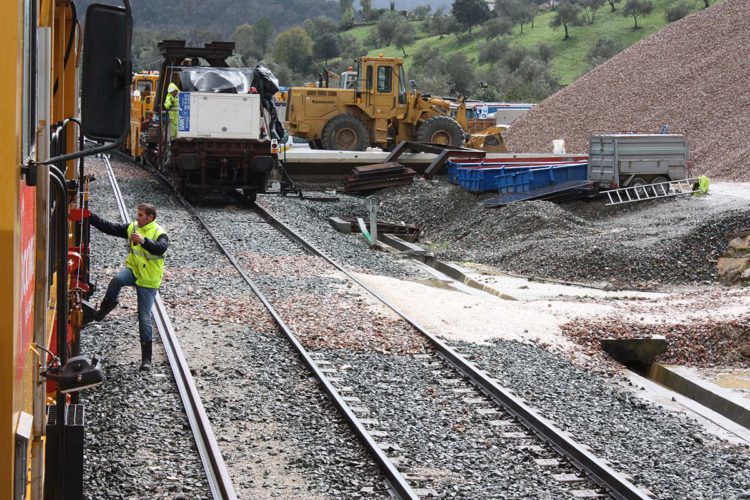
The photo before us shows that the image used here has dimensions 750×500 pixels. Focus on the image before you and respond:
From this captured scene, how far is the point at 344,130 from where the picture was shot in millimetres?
35656

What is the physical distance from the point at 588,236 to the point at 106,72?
18.4m

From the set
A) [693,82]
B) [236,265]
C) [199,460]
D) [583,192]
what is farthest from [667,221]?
[693,82]

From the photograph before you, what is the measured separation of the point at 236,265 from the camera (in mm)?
17172

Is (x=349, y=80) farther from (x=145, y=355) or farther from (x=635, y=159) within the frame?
(x=145, y=355)

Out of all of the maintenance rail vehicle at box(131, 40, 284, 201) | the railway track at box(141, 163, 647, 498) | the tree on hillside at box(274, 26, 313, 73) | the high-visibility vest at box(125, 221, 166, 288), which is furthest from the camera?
the tree on hillside at box(274, 26, 313, 73)

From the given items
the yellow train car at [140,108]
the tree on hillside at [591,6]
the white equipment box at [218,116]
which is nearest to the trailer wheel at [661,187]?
the white equipment box at [218,116]

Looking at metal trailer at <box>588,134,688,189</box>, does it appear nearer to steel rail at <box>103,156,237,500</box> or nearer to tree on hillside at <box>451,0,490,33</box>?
steel rail at <box>103,156,237,500</box>

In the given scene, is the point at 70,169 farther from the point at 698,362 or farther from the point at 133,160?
the point at 133,160

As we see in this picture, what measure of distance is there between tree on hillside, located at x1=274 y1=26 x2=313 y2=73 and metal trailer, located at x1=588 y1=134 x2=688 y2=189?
84.3 metres

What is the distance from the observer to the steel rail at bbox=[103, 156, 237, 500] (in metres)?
7.72

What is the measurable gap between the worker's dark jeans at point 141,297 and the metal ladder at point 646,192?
15.8 m

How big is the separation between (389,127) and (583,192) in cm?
1146

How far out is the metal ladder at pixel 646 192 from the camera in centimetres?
2477

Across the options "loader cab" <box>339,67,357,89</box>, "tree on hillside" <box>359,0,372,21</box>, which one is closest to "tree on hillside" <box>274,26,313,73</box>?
"tree on hillside" <box>359,0,372,21</box>
